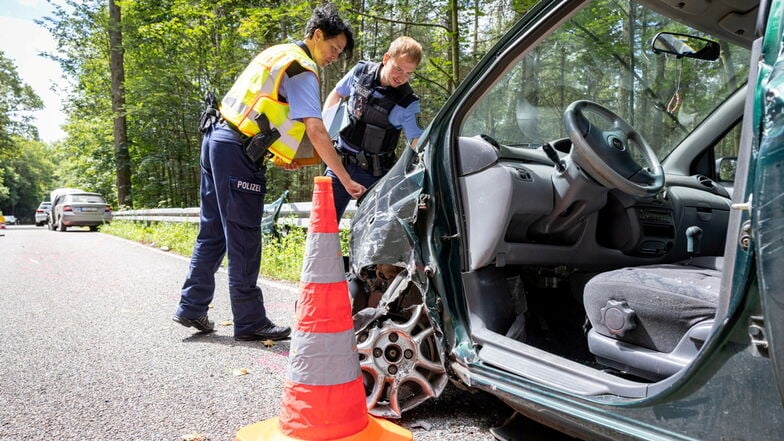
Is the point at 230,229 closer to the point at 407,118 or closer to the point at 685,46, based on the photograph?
the point at 407,118

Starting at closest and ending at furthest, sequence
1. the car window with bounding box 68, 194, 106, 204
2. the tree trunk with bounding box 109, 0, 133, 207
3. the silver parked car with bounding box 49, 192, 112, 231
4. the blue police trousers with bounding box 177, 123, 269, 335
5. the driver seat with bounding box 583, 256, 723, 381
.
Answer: the driver seat with bounding box 583, 256, 723, 381 < the blue police trousers with bounding box 177, 123, 269, 335 < the tree trunk with bounding box 109, 0, 133, 207 < the silver parked car with bounding box 49, 192, 112, 231 < the car window with bounding box 68, 194, 106, 204

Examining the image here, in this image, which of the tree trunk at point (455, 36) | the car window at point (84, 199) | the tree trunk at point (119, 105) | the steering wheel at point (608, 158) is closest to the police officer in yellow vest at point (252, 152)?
the steering wheel at point (608, 158)

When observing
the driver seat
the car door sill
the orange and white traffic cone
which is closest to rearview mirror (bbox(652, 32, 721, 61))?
the driver seat

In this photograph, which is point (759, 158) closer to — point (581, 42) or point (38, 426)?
point (581, 42)

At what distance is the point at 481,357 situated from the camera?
2.19 m

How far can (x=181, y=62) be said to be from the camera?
1997 cm

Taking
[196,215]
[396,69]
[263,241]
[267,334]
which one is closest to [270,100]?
[396,69]

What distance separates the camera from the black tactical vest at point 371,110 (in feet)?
12.9

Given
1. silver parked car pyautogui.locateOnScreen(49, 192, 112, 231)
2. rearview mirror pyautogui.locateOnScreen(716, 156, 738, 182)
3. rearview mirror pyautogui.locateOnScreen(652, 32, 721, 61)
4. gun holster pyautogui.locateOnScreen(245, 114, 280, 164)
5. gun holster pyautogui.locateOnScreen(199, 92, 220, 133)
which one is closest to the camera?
rearview mirror pyautogui.locateOnScreen(652, 32, 721, 61)

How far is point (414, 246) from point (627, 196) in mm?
1158

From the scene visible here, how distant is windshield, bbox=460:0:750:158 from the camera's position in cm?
247

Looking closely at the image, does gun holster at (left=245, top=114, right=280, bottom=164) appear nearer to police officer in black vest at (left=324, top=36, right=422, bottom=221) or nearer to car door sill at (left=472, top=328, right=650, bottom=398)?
police officer in black vest at (left=324, top=36, right=422, bottom=221)

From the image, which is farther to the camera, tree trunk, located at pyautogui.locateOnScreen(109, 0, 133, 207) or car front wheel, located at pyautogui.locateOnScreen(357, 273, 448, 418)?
tree trunk, located at pyautogui.locateOnScreen(109, 0, 133, 207)

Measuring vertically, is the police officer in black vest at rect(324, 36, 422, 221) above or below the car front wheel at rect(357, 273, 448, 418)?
above
